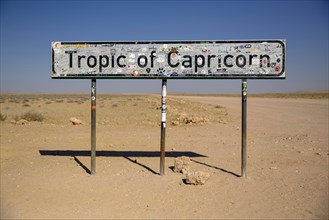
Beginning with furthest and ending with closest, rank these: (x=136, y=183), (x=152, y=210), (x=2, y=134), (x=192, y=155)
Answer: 1. (x=2, y=134)
2. (x=192, y=155)
3. (x=136, y=183)
4. (x=152, y=210)

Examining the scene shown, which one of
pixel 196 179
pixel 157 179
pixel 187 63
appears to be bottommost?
pixel 157 179

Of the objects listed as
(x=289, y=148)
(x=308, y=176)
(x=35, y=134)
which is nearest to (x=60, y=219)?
(x=308, y=176)

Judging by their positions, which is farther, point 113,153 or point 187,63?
point 113,153

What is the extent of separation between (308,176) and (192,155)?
9.54 ft

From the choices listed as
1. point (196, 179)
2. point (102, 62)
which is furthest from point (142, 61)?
point (196, 179)

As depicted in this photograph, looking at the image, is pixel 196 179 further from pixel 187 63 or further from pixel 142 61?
pixel 142 61

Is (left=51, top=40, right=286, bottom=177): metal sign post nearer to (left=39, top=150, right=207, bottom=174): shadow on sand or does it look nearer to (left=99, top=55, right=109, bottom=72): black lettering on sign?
(left=99, top=55, right=109, bottom=72): black lettering on sign

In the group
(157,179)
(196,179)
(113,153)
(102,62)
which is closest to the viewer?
(196,179)

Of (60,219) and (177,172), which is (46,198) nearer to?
(60,219)

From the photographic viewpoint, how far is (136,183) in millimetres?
5988

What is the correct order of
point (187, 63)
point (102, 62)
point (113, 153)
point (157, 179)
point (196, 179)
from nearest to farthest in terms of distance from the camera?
point (196, 179) < point (157, 179) < point (187, 63) < point (102, 62) < point (113, 153)

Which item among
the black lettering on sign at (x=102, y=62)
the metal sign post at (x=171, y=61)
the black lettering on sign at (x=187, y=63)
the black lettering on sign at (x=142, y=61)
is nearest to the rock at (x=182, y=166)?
the metal sign post at (x=171, y=61)

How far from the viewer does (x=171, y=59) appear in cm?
648

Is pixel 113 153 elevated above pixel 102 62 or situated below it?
below
